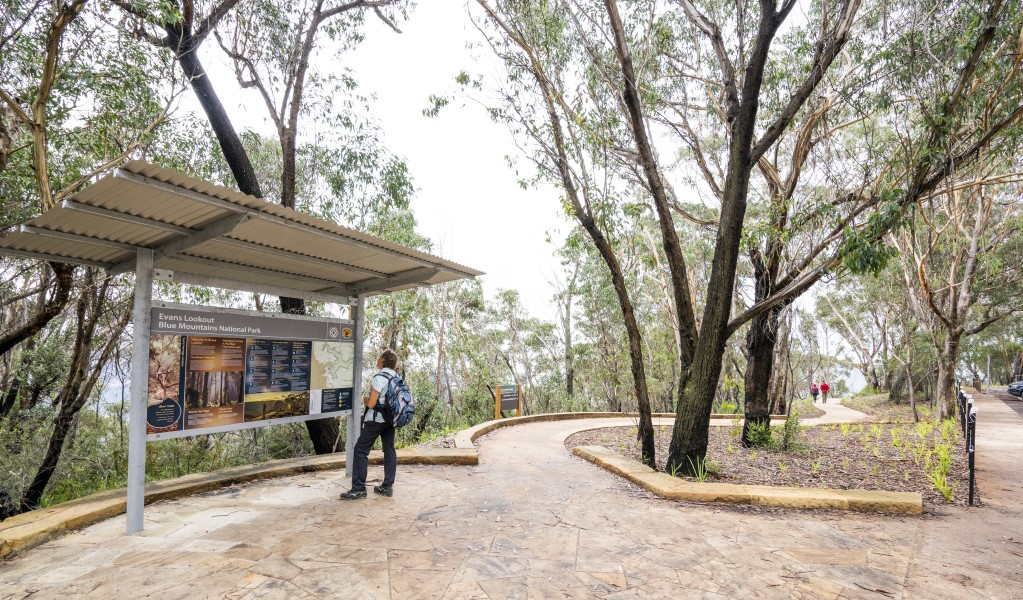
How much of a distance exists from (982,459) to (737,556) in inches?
298

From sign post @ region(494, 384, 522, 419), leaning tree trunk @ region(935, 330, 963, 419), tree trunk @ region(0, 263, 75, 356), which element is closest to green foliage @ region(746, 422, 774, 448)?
sign post @ region(494, 384, 522, 419)

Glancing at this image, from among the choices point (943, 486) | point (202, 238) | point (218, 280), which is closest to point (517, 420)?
point (943, 486)

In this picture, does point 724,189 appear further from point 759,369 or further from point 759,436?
point 759,436

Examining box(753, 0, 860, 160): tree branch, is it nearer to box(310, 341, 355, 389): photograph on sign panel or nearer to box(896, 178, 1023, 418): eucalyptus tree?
box(310, 341, 355, 389): photograph on sign panel

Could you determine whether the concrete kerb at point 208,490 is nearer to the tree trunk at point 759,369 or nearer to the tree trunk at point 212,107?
the tree trunk at point 759,369

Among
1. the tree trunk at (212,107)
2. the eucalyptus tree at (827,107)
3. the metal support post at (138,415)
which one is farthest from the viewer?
the tree trunk at (212,107)

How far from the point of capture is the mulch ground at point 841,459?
22.1 ft

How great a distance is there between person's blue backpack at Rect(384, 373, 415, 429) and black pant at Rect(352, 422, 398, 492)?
14cm

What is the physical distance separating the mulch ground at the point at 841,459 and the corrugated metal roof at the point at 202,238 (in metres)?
5.24

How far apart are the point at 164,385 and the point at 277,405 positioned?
117 cm

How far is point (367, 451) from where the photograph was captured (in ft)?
17.1

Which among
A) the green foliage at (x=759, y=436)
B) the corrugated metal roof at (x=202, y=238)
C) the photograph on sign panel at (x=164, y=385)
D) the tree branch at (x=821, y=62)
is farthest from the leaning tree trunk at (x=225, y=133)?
the green foliage at (x=759, y=436)

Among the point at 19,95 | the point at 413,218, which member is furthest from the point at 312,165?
the point at 19,95

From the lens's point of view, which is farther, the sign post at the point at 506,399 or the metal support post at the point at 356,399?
the sign post at the point at 506,399
